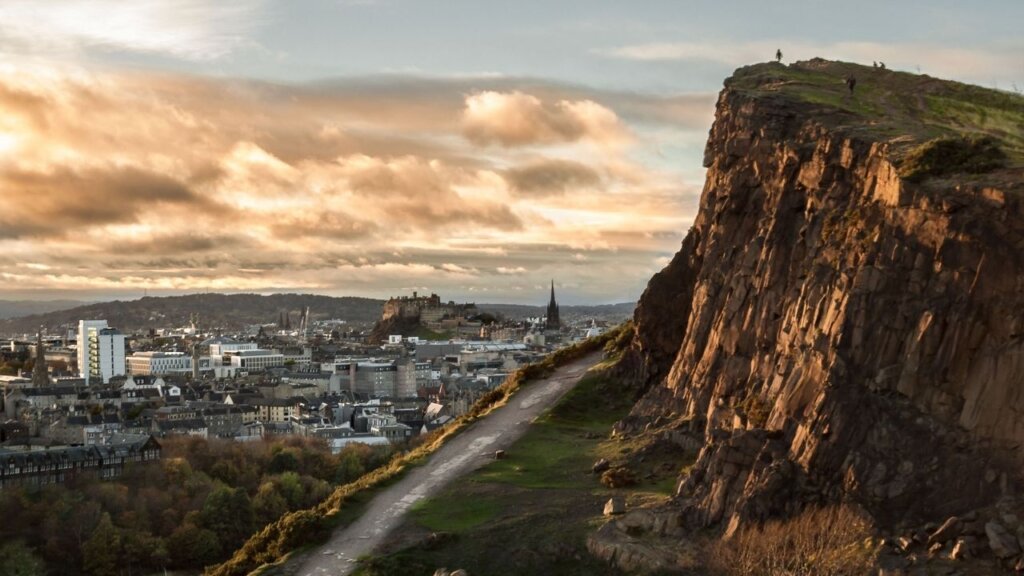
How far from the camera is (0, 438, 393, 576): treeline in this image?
231 ft

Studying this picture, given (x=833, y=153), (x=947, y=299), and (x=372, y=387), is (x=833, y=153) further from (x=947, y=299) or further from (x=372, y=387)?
(x=372, y=387)

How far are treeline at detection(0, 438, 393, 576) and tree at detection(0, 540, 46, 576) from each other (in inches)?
2.8

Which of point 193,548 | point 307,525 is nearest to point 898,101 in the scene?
point 307,525

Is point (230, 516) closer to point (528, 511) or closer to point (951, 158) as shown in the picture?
point (528, 511)

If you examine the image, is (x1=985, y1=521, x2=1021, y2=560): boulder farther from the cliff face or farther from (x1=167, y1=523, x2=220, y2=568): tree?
(x1=167, y1=523, x2=220, y2=568): tree

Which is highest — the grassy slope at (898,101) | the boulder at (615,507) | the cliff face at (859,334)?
the grassy slope at (898,101)

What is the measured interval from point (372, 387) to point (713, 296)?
444 ft

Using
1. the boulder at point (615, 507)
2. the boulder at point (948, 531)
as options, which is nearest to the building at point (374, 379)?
the boulder at point (615, 507)

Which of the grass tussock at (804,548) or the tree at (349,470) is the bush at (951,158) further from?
the tree at (349,470)

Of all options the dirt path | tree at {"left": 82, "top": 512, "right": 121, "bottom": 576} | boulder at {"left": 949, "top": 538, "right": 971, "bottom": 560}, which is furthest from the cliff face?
tree at {"left": 82, "top": 512, "right": 121, "bottom": 576}

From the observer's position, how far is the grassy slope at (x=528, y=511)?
29.9 m

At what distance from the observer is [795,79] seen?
43031 mm

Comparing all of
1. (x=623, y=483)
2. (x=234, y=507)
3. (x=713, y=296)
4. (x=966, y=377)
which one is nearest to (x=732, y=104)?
(x=713, y=296)

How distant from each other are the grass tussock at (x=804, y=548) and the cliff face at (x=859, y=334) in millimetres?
531
